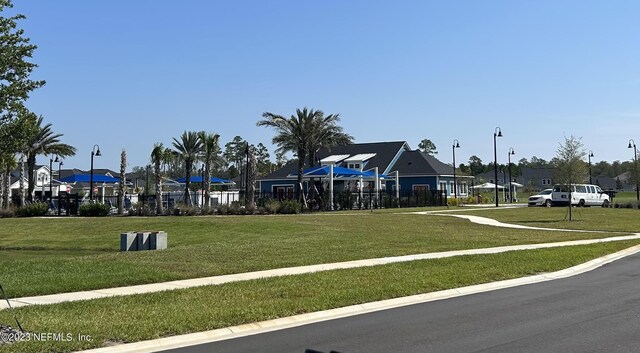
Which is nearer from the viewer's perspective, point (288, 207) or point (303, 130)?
point (288, 207)

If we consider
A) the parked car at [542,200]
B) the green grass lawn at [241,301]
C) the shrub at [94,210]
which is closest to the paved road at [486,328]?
the green grass lawn at [241,301]

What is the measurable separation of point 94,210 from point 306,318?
34893 mm

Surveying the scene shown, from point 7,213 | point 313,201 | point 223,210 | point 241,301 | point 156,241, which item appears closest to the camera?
point 241,301

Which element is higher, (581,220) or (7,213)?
(7,213)

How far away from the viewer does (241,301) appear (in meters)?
10.3

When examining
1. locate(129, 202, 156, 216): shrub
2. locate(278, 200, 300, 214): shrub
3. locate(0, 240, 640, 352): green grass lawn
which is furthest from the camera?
locate(129, 202, 156, 216): shrub

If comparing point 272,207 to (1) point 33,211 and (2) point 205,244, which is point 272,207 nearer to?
(1) point 33,211

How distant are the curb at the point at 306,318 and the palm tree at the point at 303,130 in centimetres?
4129

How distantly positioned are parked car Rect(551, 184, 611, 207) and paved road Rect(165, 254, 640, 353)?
37775mm

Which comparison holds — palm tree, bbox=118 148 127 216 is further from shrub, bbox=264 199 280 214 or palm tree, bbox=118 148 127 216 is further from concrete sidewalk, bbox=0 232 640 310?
concrete sidewalk, bbox=0 232 640 310

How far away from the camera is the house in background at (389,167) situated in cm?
6488

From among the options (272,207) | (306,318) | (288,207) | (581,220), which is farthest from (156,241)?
(581,220)

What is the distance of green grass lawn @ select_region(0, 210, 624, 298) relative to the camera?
13.2 m

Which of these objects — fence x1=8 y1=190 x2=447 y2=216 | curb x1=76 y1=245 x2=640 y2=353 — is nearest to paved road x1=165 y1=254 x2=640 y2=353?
curb x1=76 y1=245 x2=640 y2=353
